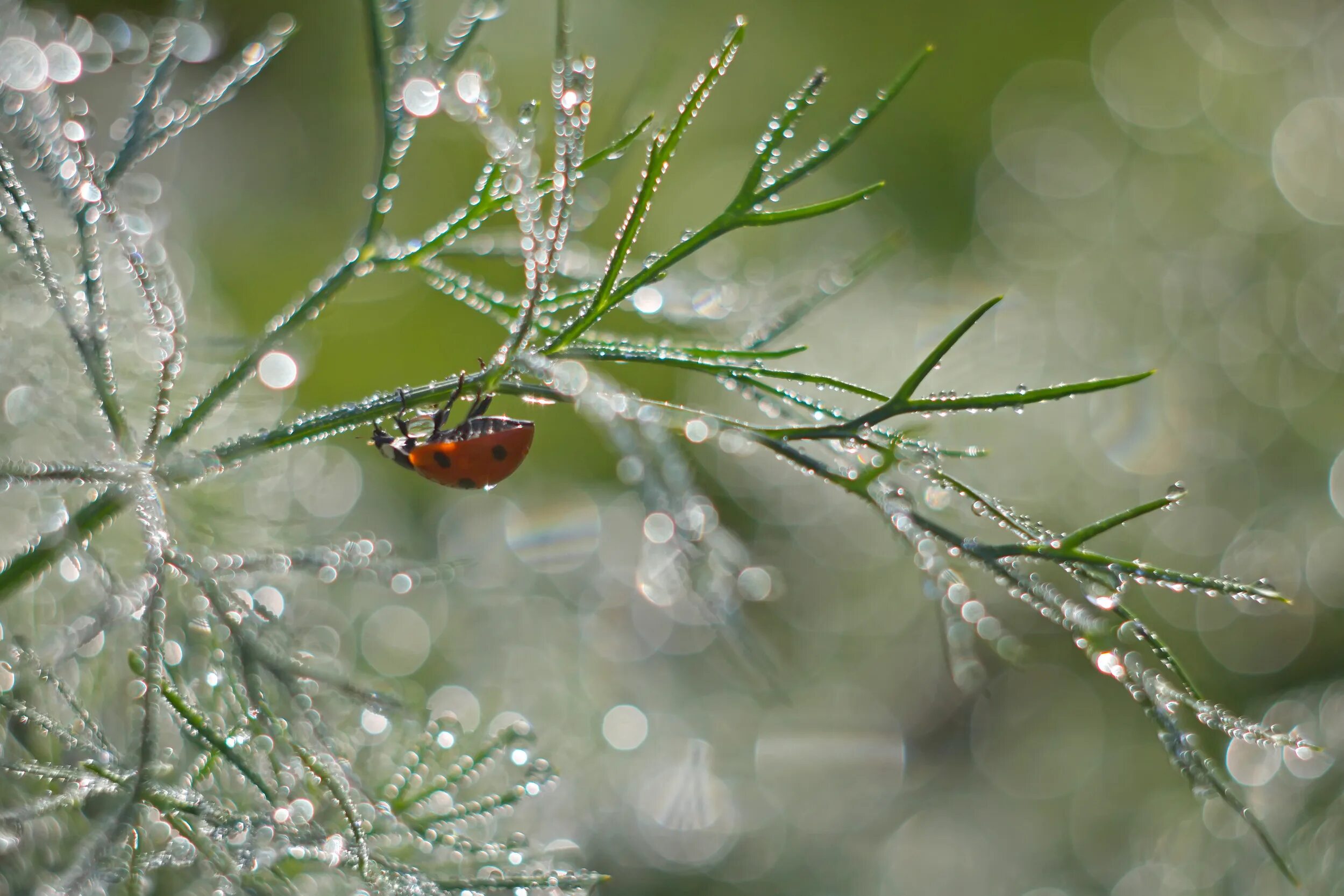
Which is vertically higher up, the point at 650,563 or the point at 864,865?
the point at 650,563

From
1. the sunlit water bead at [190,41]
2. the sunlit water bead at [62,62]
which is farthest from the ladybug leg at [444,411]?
the sunlit water bead at [62,62]

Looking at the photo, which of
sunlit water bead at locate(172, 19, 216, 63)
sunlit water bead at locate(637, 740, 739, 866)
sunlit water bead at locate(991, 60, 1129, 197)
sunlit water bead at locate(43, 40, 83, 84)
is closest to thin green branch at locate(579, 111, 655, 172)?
sunlit water bead at locate(172, 19, 216, 63)

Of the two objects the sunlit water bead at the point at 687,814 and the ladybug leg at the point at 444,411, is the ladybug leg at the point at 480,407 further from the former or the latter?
the sunlit water bead at the point at 687,814

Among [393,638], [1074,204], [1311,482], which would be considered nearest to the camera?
[393,638]

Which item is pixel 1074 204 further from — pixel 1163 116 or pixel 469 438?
pixel 469 438

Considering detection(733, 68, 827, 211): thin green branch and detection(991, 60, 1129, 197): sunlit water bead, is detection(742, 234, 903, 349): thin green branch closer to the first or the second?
detection(733, 68, 827, 211): thin green branch

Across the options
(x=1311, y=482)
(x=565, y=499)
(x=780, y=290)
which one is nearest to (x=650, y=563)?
(x=780, y=290)

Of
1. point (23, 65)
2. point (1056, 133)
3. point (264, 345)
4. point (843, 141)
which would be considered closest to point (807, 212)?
point (843, 141)

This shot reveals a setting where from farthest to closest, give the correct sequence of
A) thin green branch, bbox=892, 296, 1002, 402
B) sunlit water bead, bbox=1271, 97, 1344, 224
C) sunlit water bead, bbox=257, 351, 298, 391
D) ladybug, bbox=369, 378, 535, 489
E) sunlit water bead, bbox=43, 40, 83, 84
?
sunlit water bead, bbox=1271, 97, 1344, 224 → sunlit water bead, bbox=257, 351, 298, 391 → sunlit water bead, bbox=43, 40, 83, 84 → ladybug, bbox=369, 378, 535, 489 → thin green branch, bbox=892, 296, 1002, 402
